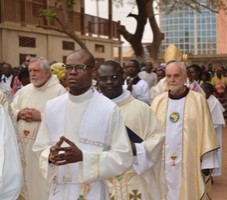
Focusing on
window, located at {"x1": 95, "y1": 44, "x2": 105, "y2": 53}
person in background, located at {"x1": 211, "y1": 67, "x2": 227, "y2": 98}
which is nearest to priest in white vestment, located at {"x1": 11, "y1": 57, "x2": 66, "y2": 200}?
person in background, located at {"x1": 211, "y1": 67, "x2": 227, "y2": 98}

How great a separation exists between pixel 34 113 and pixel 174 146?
1558 mm

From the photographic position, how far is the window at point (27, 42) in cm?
2009

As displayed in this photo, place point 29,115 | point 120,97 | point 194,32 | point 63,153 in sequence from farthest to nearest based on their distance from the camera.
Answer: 1. point 194,32
2. point 29,115
3. point 120,97
4. point 63,153

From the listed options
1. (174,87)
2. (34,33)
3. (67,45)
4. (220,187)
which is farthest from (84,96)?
(67,45)

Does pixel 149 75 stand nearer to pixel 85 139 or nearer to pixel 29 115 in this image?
pixel 29 115

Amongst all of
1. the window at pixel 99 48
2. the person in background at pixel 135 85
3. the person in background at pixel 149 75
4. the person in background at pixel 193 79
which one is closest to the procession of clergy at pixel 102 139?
the person in background at pixel 193 79

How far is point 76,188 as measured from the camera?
373 centimetres

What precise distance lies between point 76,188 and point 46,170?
0.72 feet

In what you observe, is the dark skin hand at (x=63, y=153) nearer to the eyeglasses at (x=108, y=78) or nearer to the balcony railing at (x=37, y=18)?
the eyeglasses at (x=108, y=78)

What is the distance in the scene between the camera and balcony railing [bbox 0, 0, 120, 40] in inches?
780

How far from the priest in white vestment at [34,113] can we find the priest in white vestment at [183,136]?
128cm

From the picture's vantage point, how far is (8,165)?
3113 mm

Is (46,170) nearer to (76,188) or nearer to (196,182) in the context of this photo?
(76,188)

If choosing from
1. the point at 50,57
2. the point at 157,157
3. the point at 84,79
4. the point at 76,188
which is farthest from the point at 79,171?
the point at 50,57
